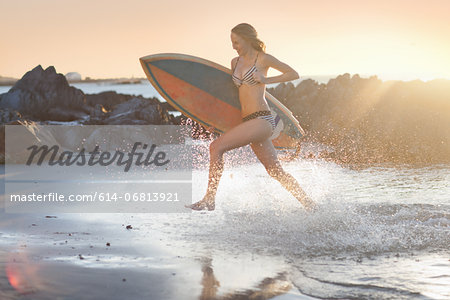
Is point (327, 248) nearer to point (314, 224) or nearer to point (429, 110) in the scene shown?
point (314, 224)

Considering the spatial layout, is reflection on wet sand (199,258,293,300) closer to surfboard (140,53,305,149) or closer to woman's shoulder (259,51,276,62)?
woman's shoulder (259,51,276,62)

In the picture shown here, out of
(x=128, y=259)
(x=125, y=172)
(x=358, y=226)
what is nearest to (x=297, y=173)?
(x=125, y=172)

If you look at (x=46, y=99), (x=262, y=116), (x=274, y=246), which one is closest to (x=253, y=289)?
(x=274, y=246)

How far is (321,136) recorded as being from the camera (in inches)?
572

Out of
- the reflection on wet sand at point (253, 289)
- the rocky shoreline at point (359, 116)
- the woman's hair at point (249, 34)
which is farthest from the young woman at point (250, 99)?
the rocky shoreline at point (359, 116)

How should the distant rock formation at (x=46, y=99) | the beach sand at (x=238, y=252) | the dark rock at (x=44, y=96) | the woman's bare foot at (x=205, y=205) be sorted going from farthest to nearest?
the dark rock at (x=44, y=96), the distant rock formation at (x=46, y=99), the woman's bare foot at (x=205, y=205), the beach sand at (x=238, y=252)

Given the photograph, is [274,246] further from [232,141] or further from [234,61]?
[234,61]

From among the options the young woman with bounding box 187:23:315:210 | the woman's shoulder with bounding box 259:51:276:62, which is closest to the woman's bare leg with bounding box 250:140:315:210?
the young woman with bounding box 187:23:315:210

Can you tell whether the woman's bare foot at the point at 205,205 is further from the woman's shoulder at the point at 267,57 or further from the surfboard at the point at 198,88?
the woman's shoulder at the point at 267,57

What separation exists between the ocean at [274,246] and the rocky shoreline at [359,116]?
3918 millimetres

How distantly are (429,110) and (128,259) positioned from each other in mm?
12524

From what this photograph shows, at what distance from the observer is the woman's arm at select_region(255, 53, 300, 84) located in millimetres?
5458

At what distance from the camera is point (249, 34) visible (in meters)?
5.46

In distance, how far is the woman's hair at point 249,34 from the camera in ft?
17.9
